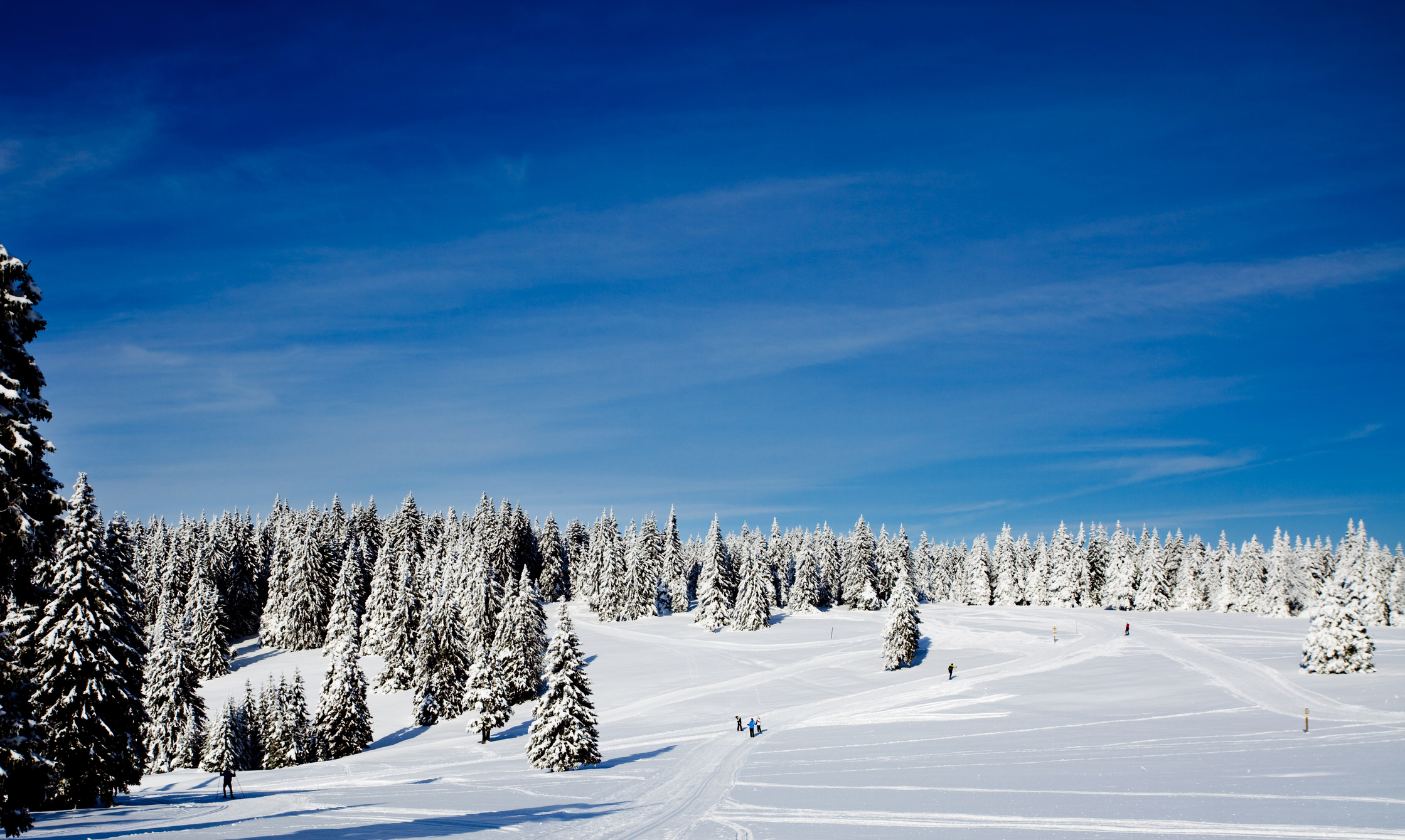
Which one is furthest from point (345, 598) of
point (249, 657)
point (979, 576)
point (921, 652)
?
point (979, 576)

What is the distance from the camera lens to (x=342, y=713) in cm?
6259

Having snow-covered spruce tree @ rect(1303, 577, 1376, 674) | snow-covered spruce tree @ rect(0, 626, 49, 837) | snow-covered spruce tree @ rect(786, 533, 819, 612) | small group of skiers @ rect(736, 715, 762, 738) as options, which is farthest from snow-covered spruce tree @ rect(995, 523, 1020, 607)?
snow-covered spruce tree @ rect(0, 626, 49, 837)

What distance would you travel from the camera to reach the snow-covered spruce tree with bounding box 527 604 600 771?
4347cm

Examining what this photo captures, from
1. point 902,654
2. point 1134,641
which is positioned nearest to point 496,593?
point 902,654

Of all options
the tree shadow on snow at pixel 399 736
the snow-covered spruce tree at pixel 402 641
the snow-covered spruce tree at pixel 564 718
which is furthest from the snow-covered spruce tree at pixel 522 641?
the snow-covered spruce tree at pixel 564 718

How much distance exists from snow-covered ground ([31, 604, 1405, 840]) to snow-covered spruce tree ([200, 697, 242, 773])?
1053cm

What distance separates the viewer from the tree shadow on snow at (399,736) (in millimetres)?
63400

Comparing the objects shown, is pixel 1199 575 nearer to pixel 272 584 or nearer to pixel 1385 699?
pixel 1385 699

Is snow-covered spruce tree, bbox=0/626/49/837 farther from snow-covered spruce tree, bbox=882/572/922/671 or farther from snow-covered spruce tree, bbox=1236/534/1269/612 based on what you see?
snow-covered spruce tree, bbox=1236/534/1269/612

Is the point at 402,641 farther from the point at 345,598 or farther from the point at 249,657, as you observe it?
the point at 249,657

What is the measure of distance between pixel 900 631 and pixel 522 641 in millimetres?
34008

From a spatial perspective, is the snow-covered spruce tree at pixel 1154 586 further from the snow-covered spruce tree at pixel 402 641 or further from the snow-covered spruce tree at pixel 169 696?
the snow-covered spruce tree at pixel 169 696

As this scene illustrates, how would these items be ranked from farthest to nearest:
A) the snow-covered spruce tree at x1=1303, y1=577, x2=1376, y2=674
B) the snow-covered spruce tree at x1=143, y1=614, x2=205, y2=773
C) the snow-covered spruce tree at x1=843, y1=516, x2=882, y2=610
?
1. the snow-covered spruce tree at x1=843, y1=516, x2=882, y2=610
2. the snow-covered spruce tree at x1=143, y1=614, x2=205, y2=773
3. the snow-covered spruce tree at x1=1303, y1=577, x2=1376, y2=674

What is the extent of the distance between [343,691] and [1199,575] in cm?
13725
